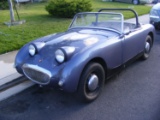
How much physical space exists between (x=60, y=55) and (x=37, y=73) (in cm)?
47

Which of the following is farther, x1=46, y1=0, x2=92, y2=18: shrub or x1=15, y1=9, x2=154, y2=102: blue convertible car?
x1=46, y1=0, x2=92, y2=18: shrub

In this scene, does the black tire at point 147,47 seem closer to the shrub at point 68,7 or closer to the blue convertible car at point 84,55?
the blue convertible car at point 84,55

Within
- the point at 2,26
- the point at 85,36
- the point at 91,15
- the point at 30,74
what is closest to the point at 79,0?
the point at 2,26

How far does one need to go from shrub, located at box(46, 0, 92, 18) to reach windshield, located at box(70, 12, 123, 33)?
18.0 ft

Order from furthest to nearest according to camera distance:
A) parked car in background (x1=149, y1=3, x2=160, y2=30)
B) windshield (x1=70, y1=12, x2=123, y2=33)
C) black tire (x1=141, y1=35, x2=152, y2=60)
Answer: parked car in background (x1=149, y1=3, x2=160, y2=30) < black tire (x1=141, y1=35, x2=152, y2=60) < windshield (x1=70, y1=12, x2=123, y2=33)

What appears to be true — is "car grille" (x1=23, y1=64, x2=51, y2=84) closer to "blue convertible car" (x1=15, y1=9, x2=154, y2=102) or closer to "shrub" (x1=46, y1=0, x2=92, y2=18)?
"blue convertible car" (x1=15, y1=9, x2=154, y2=102)

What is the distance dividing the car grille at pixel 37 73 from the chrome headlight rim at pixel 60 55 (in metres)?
0.25

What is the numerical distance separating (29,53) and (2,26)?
494 cm

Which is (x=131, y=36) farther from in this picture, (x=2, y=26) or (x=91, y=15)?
(x=2, y=26)

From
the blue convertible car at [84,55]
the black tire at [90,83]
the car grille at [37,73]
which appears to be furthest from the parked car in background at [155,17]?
the car grille at [37,73]

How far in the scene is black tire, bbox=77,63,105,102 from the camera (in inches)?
137

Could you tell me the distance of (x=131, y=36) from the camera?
4.59 metres

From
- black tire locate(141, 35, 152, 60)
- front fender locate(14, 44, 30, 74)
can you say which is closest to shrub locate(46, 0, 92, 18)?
black tire locate(141, 35, 152, 60)

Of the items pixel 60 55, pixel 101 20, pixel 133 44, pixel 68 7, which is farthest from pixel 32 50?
pixel 68 7
